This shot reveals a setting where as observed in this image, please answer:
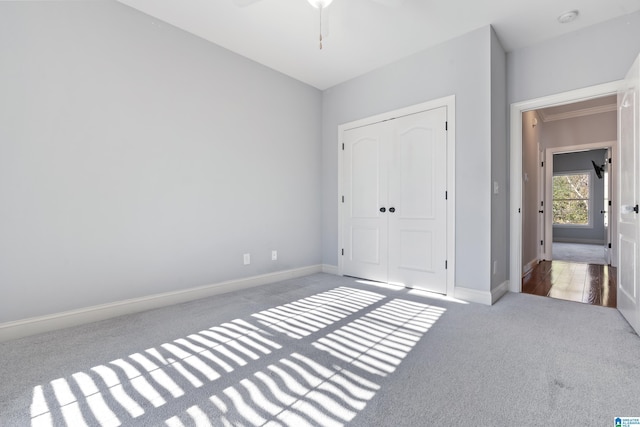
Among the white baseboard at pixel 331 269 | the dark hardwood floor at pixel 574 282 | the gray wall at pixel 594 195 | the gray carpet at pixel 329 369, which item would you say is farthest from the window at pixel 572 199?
the white baseboard at pixel 331 269

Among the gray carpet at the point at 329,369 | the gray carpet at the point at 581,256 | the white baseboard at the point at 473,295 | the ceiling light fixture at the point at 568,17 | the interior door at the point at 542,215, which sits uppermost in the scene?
the ceiling light fixture at the point at 568,17

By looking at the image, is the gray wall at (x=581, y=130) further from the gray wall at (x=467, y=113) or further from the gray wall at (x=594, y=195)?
the gray wall at (x=594, y=195)

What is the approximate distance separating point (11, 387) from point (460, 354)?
2461 millimetres

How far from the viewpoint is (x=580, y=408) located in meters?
1.36

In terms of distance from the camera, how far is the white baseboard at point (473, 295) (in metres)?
2.90

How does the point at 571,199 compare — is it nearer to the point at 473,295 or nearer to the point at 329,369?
the point at 473,295

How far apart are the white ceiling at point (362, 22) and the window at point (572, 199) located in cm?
738

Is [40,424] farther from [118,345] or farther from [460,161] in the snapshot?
[460,161]

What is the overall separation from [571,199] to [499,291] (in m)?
7.67

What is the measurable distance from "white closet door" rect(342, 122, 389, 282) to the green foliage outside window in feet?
25.8

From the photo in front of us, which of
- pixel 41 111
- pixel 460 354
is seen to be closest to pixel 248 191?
pixel 41 111

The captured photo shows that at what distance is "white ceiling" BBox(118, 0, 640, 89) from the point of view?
261 cm

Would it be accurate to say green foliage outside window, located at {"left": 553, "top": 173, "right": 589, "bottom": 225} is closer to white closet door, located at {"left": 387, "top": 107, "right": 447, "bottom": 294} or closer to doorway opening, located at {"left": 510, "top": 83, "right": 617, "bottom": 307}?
doorway opening, located at {"left": 510, "top": 83, "right": 617, "bottom": 307}

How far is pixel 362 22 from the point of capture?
286 cm
